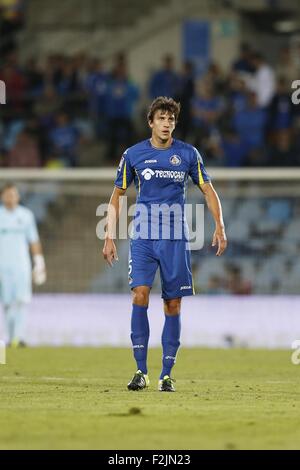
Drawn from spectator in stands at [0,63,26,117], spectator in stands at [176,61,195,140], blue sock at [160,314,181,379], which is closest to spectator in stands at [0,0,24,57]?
spectator in stands at [0,63,26,117]

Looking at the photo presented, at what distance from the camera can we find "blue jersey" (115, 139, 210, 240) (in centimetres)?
1029

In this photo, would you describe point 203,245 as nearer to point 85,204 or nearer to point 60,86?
point 85,204

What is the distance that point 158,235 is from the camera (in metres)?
10.3

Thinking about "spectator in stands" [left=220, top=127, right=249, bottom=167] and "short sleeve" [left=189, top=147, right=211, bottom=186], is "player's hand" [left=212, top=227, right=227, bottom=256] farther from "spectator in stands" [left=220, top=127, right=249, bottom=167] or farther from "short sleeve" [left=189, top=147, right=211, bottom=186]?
"spectator in stands" [left=220, top=127, right=249, bottom=167]

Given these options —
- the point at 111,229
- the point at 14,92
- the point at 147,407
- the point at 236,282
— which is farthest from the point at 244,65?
the point at 147,407

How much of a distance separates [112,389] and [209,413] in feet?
6.79

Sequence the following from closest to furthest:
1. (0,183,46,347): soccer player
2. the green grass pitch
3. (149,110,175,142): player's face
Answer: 1. the green grass pitch
2. (149,110,175,142): player's face
3. (0,183,46,347): soccer player

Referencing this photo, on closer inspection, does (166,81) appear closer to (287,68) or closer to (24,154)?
(287,68)

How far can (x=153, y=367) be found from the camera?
544 inches

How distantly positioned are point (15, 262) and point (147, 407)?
931 centimetres

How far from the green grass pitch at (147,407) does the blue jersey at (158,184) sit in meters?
1.35

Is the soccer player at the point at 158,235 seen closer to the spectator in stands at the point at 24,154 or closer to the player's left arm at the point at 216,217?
the player's left arm at the point at 216,217

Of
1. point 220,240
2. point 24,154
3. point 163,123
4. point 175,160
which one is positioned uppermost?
point 24,154
